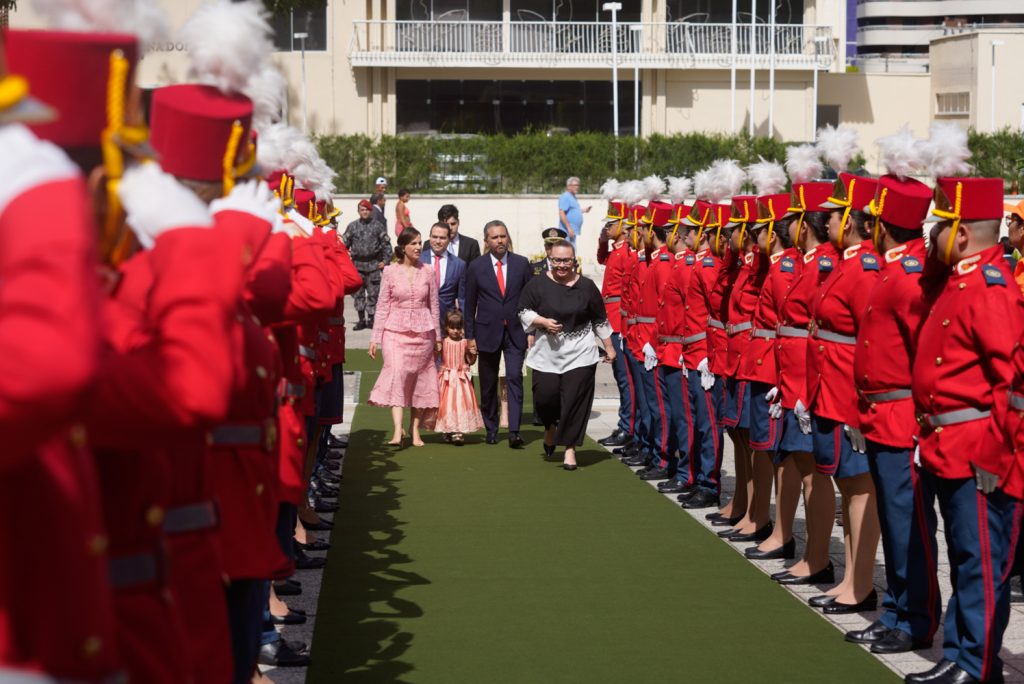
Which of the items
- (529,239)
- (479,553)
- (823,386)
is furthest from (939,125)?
(529,239)

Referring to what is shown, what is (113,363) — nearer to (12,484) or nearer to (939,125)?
(12,484)

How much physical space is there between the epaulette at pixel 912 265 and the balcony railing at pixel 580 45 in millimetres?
33288

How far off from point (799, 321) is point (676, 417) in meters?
3.38

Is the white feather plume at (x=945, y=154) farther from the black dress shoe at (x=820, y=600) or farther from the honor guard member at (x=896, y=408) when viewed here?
the black dress shoe at (x=820, y=600)

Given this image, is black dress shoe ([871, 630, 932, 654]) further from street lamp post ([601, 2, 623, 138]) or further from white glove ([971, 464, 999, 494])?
street lamp post ([601, 2, 623, 138])

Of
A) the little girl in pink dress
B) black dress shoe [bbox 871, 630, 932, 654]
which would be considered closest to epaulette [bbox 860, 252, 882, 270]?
black dress shoe [bbox 871, 630, 932, 654]

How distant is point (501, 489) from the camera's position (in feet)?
39.3

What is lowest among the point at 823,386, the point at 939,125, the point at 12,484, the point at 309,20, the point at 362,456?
the point at 362,456

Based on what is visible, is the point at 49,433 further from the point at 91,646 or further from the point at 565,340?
the point at 565,340

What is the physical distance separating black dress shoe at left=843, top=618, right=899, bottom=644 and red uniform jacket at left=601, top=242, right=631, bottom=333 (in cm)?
695

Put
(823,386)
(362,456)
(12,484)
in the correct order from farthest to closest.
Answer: (362,456) < (823,386) < (12,484)

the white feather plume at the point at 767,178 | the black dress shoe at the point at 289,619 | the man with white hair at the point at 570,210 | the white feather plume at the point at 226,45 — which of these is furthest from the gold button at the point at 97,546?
the man with white hair at the point at 570,210

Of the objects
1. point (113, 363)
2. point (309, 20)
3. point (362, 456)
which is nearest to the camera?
point (113, 363)

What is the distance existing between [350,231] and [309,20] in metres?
19.0
